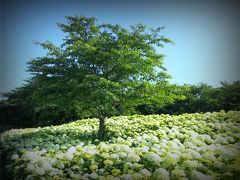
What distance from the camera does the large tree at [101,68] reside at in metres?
5.95

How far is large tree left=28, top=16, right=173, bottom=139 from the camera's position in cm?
595

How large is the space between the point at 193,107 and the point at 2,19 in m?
6.92

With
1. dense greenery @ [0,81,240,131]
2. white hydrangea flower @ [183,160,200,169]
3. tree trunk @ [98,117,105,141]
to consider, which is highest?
dense greenery @ [0,81,240,131]

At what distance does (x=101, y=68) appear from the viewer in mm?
6449

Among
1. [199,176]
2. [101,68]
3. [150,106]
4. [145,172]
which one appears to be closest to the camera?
[199,176]

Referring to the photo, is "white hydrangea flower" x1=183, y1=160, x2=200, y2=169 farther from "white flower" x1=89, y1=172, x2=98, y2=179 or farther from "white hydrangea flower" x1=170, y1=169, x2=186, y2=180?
"white flower" x1=89, y1=172, x2=98, y2=179

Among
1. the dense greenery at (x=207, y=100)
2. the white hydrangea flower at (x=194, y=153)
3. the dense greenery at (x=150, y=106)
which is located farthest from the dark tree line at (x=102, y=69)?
the dense greenery at (x=150, y=106)

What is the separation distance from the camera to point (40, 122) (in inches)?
408

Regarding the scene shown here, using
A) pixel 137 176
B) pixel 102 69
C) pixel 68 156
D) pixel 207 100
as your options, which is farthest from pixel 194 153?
pixel 207 100

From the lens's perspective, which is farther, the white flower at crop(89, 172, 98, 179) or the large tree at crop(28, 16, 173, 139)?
the large tree at crop(28, 16, 173, 139)

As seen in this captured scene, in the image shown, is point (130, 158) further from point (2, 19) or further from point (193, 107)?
point (193, 107)

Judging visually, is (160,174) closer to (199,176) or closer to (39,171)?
(199,176)

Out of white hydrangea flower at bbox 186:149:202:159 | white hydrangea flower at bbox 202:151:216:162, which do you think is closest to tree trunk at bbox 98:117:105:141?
white hydrangea flower at bbox 186:149:202:159

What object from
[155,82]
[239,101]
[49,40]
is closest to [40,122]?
[49,40]
